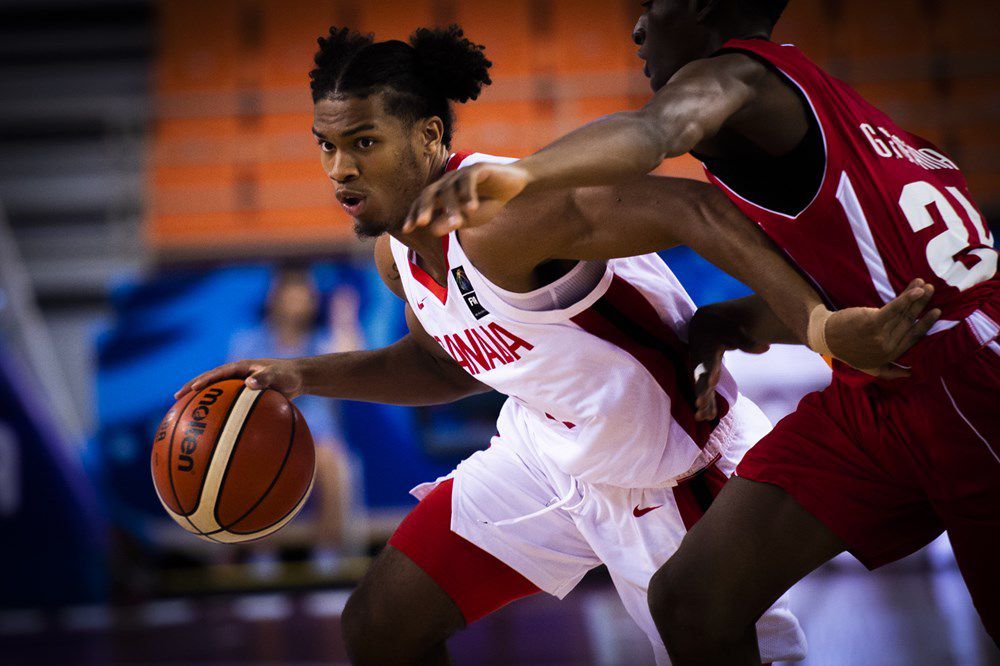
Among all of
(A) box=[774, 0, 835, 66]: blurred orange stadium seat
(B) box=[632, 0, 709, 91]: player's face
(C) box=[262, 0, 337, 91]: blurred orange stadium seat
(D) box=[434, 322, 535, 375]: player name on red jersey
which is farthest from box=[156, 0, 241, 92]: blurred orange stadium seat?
(B) box=[632, 0, 709, 91]: player's face

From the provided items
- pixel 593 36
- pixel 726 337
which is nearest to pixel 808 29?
pixel 593 36

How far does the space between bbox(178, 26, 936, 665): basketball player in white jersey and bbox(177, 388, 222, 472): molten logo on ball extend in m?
0.11

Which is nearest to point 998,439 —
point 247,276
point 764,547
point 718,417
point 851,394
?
point 851,394

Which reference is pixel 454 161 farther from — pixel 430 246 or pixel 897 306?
pixel 897 306

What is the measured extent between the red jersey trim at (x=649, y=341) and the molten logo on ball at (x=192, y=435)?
108 cm

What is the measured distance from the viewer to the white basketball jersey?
2604mm

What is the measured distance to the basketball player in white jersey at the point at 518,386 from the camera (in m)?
2.59

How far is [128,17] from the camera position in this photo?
32.8 ft

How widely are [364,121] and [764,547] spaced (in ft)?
4.63

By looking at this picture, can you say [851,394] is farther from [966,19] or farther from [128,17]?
[128,17]

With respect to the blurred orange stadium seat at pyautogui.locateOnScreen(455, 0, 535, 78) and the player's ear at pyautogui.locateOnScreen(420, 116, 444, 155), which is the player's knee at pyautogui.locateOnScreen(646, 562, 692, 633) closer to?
the player's ear at pyautogui.locateOnScreen(420, 116, 444, 155)

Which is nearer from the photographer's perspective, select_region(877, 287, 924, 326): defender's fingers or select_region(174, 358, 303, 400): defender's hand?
select_region(877, 287, 924, 326): defender's fingers

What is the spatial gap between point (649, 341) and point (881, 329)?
81 cm

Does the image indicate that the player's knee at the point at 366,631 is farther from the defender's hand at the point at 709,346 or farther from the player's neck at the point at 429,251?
the defender's hand at the point at 709,346
